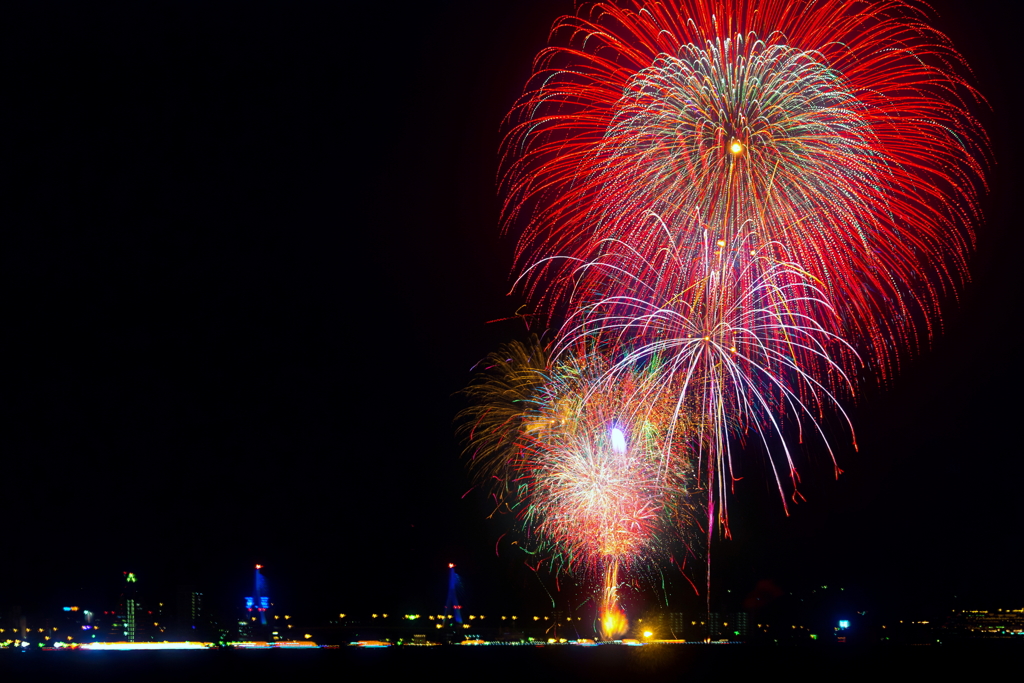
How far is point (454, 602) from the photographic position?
139 metres

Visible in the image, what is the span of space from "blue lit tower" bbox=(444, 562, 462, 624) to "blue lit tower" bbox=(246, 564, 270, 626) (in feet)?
90.9

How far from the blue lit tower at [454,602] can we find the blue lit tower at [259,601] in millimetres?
27703

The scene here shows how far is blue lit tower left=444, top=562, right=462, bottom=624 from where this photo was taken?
132375mm

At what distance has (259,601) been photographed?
140500 millimetres

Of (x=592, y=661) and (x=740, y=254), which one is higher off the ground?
(x=740, y=254)

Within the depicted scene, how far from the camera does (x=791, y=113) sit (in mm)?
22438

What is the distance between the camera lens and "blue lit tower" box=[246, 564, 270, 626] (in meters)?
135

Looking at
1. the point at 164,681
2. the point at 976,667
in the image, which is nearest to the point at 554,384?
the point at 164,681

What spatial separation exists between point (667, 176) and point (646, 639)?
134267 mm

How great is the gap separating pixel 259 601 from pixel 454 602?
98.7 feet

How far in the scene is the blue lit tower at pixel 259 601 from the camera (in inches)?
5315

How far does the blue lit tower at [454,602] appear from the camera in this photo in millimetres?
132375

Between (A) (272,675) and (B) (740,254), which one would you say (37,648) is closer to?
(A) (272,675)

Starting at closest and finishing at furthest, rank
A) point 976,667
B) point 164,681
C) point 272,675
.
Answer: point 164,681 → point 272,675 → point 976,667
